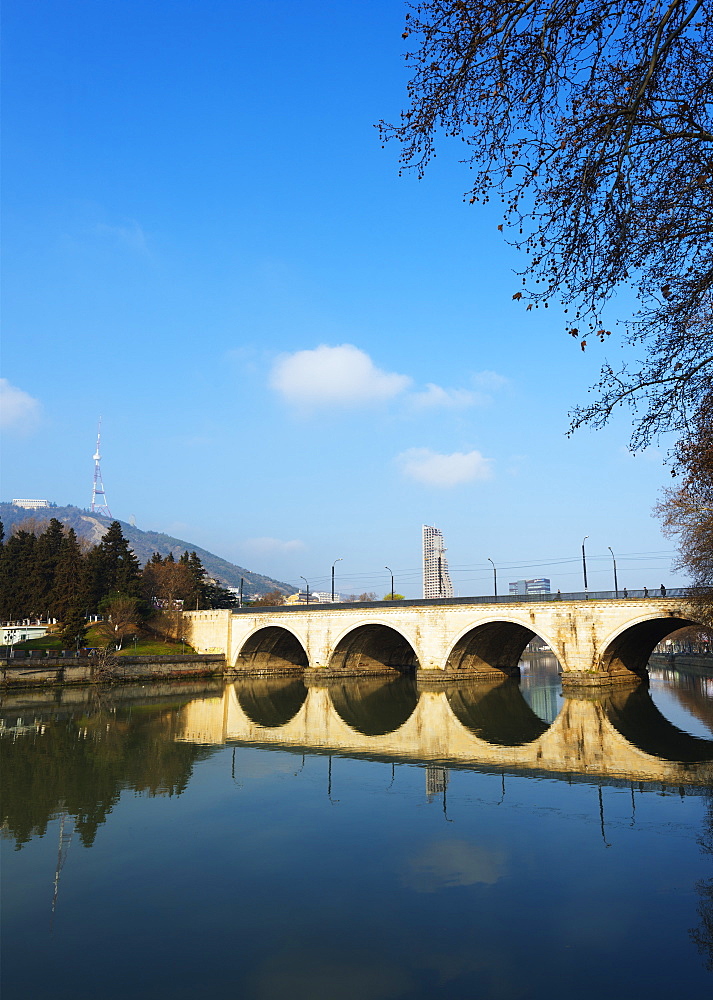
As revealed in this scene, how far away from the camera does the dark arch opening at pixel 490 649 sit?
152ft

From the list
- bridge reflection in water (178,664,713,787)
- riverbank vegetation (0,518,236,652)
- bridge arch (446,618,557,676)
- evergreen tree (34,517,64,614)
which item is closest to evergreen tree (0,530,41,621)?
riverbank vegetation (0,518,236,652)

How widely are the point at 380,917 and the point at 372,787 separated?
8515 millimetres

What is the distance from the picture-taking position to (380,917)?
960 cm

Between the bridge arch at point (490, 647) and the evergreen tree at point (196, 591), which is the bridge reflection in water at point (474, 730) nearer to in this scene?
the bridge arch at point (490, 647)

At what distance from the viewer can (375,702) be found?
40.6 m

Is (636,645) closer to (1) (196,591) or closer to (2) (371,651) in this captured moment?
(2) (371,651)

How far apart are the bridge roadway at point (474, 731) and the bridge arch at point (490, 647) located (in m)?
2.70

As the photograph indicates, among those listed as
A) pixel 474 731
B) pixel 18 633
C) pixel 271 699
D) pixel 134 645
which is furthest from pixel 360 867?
pixel 18 633

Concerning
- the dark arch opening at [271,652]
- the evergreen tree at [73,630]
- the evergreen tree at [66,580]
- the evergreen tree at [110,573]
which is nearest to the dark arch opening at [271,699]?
the dark arch opening at [271,652]

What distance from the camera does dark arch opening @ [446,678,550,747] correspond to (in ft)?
86.4

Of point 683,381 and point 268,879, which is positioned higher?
point 683,381

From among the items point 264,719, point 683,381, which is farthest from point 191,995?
point 264,719

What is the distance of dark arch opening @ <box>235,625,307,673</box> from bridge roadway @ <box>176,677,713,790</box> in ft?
42.3

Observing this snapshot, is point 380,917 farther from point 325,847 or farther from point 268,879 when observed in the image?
point 325,847
